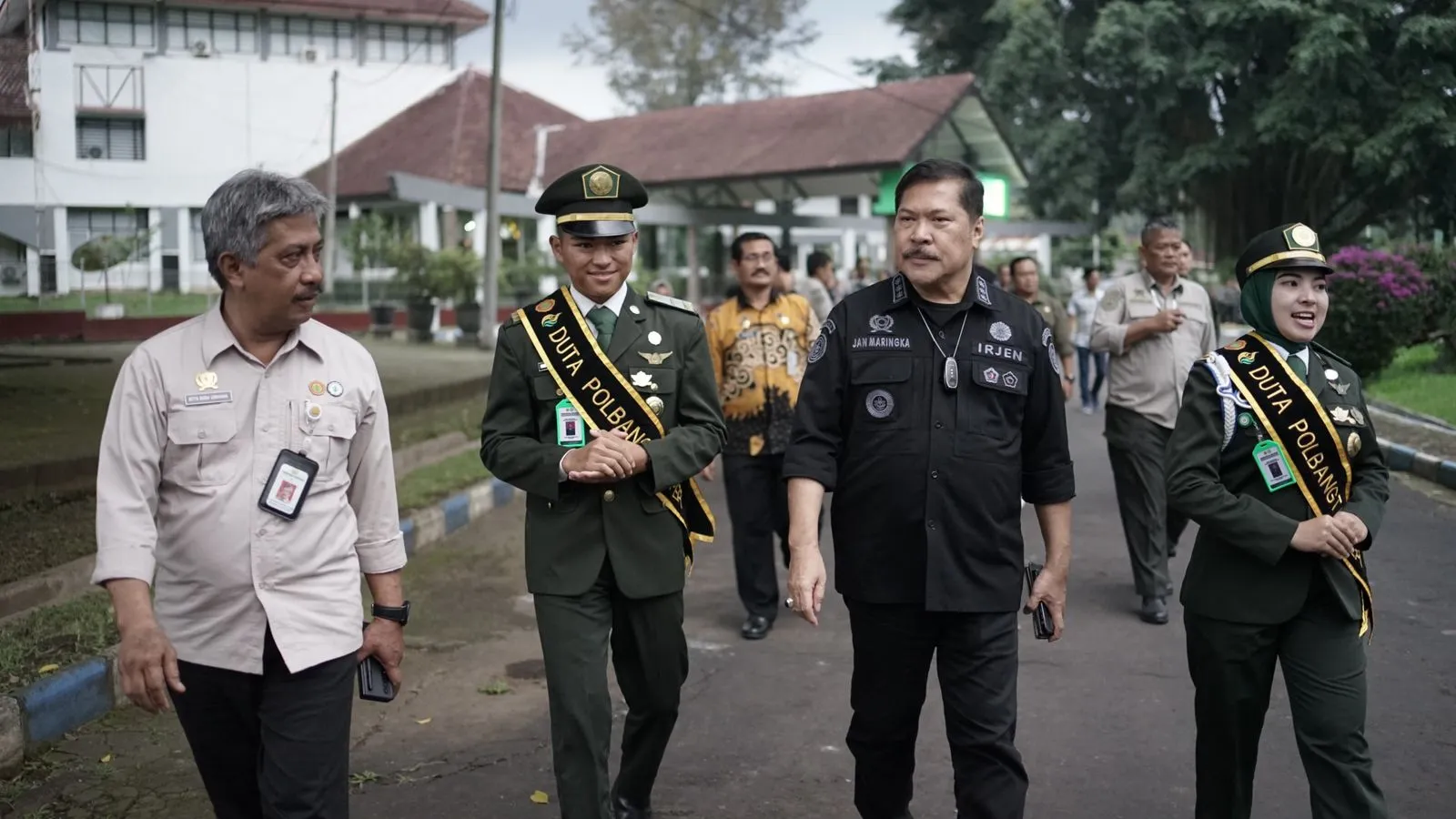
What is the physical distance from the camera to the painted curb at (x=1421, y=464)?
1011 cm

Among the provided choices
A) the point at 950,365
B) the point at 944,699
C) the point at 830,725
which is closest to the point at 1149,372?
the point at 830,725

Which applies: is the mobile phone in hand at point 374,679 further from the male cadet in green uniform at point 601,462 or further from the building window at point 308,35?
the building window at point 308,35

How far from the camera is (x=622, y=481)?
3.77 meters

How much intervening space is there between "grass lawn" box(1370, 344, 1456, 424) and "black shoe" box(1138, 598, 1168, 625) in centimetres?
733

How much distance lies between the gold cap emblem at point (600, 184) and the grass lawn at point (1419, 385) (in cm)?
1090

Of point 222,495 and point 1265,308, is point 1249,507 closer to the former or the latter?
point 1265,308

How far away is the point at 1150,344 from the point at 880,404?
3.67m

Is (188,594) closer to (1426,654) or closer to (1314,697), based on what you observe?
(1314,697)

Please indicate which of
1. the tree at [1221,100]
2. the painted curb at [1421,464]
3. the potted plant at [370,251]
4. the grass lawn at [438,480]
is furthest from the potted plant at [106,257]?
the potted plant at [370,251]

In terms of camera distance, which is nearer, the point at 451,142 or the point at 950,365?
the point at 950,365

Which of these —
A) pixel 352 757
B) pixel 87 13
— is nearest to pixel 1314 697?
pixel 352 757

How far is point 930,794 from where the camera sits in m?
4.30

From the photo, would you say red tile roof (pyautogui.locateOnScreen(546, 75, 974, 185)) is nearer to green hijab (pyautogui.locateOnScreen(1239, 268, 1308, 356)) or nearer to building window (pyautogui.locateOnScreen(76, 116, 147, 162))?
A: building window (pyautogui.locateOnScreen(76, 116, 147, 162))

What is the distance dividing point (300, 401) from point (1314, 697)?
8.02 ft
